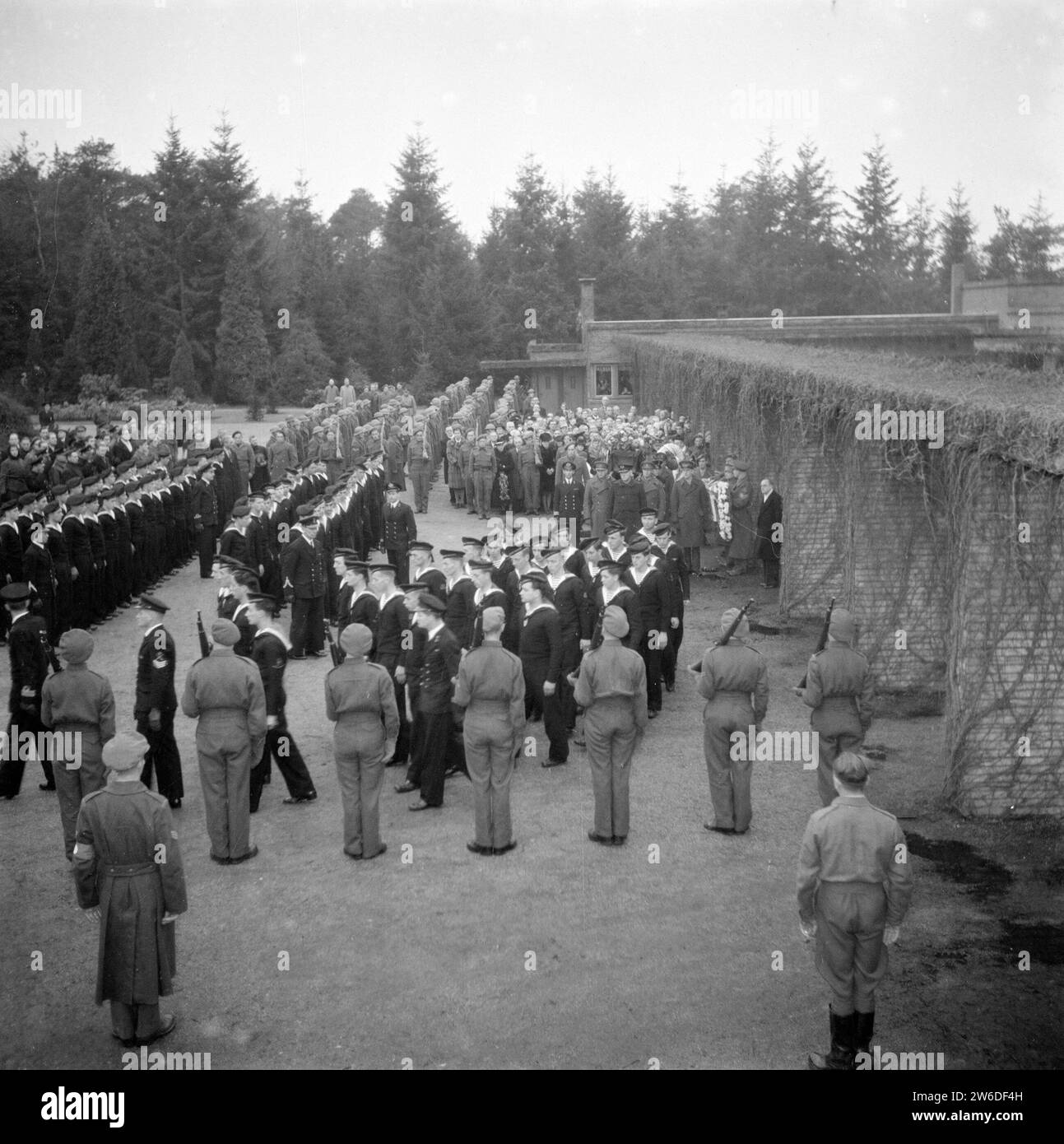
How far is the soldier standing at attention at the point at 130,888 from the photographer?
6773mm

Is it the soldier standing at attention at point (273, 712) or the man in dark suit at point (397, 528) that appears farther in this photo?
the man in dark suit at point (397, 528)

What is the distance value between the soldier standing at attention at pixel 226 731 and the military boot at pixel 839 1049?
4595 millimetres

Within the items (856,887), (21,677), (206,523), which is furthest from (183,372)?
(856,887)

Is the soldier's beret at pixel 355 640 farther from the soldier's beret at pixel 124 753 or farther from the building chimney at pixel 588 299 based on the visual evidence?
the building chimney at pixel 588 299

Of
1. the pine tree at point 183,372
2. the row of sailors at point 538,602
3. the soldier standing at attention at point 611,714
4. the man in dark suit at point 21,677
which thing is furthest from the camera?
the pine tree at point 183,372

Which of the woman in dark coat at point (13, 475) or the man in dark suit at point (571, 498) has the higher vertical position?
the woman in dark coat at point (13, 475)

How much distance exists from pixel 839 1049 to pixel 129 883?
3.92 m

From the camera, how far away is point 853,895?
6.40 meters

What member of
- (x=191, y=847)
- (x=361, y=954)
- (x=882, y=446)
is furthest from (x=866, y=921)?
(x=882, y=446)

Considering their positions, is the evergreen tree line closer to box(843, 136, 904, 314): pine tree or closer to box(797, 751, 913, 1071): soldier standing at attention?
box(843, 136, 904, 314): pine tree

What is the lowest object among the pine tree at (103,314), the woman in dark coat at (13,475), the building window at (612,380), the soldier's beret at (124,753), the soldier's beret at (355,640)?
the soldier's beret at (124,753)

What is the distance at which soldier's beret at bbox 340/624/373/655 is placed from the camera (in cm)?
911

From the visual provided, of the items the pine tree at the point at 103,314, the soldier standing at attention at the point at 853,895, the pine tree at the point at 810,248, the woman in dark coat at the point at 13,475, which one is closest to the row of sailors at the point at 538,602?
the soldier standing at attention at the point at 853,895
